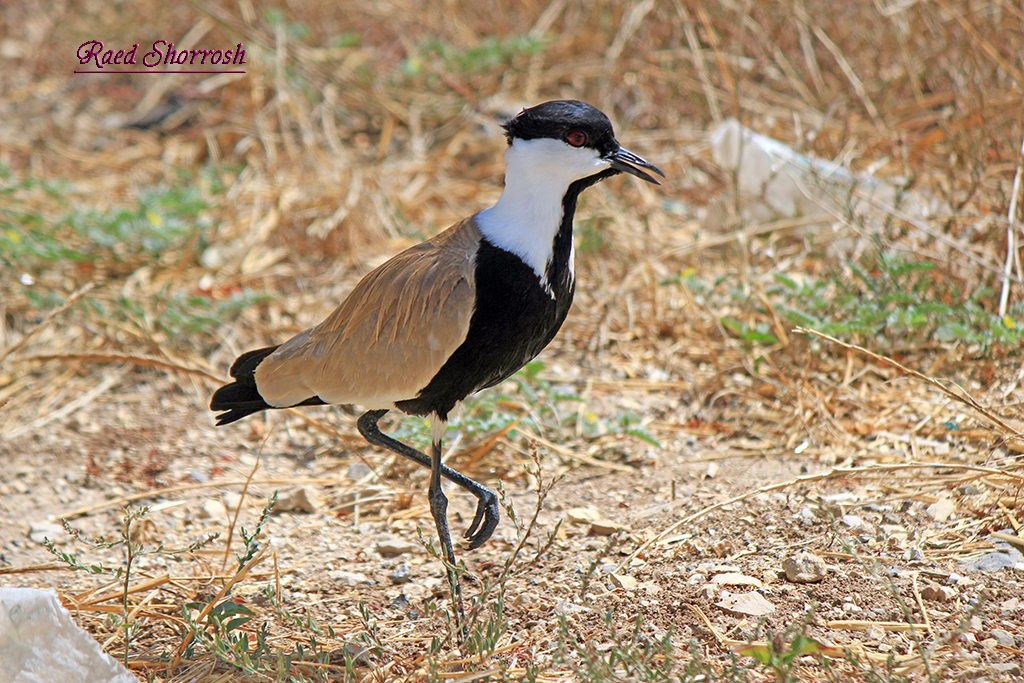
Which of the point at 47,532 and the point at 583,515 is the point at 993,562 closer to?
the point at 583,515

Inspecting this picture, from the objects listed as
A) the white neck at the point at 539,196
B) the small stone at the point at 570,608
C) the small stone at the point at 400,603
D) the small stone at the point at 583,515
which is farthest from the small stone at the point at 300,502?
the white neck at the point at 539,196

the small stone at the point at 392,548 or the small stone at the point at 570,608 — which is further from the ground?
the small stone at the point at 392,548

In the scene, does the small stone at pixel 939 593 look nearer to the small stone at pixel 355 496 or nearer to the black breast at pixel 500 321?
the black breast at pixel 500 321

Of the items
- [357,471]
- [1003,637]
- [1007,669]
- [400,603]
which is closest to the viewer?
[1007,669]

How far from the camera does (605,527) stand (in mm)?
3072

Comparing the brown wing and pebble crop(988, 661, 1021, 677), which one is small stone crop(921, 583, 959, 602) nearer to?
pebble crop(988, 661, 1021, 677)

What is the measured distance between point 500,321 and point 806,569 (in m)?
1.11

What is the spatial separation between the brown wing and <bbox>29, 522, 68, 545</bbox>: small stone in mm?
986

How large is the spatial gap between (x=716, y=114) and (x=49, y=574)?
3.96 m

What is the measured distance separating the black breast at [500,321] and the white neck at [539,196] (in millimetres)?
39

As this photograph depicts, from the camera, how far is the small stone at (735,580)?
263 centimetres

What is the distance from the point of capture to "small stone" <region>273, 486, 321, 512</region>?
135 inches

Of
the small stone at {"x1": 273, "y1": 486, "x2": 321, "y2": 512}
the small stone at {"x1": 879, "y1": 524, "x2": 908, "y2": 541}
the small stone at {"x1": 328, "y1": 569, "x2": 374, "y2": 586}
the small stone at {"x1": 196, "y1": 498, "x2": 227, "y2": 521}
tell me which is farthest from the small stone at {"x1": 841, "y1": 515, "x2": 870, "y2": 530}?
the small stone at {"x1": 196, "y1": 498, "x2": 227, "y2": 521}

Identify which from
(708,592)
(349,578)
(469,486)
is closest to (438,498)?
(469,486)
